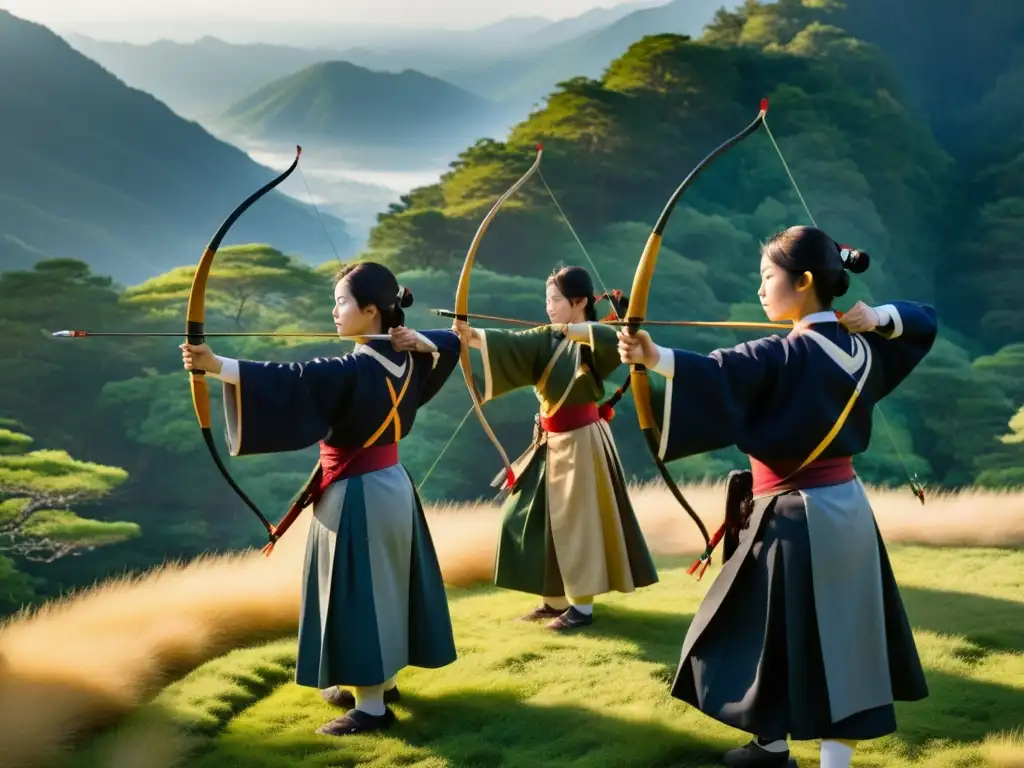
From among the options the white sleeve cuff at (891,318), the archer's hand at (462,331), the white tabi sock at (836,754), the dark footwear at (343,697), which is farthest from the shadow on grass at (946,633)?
the archer's hand at (462,331)

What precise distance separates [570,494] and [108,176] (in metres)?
8.59

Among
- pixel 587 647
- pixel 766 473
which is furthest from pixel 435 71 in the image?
pixel 766 473

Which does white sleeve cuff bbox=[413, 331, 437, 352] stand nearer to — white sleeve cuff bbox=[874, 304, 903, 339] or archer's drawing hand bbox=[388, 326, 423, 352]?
archer's drawing hand bbox=[388, 326, 423, 352]

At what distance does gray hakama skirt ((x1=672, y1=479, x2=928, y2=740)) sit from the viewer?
2.91 meters

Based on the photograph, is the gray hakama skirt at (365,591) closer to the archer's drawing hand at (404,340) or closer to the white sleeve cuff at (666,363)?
the archer's drawing hand at (404,340)

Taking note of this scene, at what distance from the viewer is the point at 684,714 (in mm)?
3676

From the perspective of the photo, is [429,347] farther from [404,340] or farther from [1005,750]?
[1005,750]

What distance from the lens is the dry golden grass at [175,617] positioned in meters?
3.62

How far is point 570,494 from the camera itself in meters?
4.50

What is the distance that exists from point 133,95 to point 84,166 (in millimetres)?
1234

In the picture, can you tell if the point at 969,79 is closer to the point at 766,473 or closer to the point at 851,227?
the point at 851,227

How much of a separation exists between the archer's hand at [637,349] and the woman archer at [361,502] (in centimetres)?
95

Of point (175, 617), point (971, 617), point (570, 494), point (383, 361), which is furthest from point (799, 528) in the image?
point (175, 617)

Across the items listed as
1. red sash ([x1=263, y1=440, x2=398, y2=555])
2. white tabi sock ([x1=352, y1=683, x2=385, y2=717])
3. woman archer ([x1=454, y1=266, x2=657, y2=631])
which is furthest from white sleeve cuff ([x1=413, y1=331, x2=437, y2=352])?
white tabi sock ([x1=352, y1=683, x2=385, y2=717])
